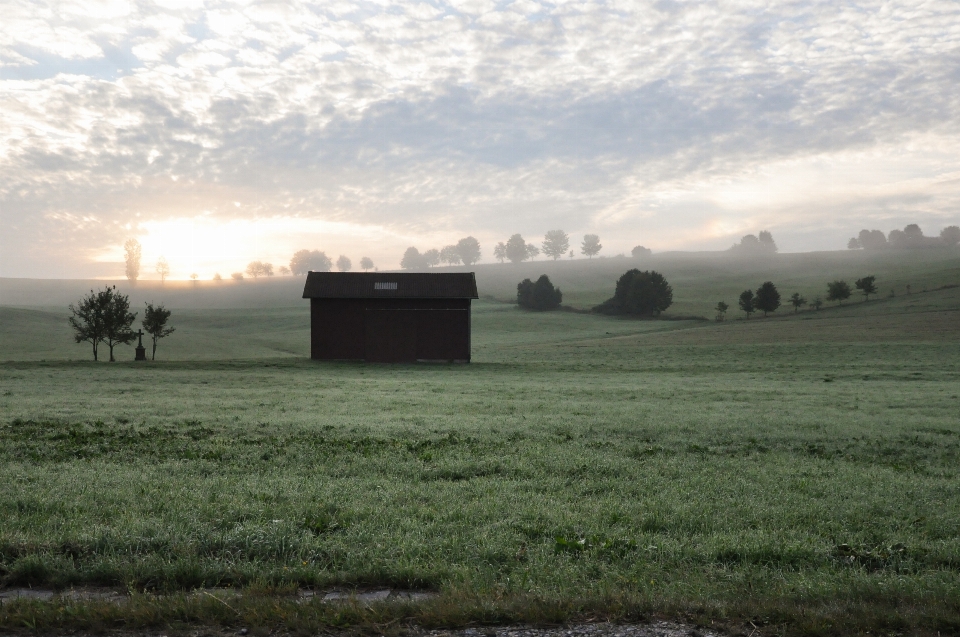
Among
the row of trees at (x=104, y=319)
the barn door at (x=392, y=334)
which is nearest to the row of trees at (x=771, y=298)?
the barn door at (x=392, y=334)

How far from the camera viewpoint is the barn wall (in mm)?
49000

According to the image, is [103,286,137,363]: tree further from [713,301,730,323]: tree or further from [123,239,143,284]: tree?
[123,239,143,284]: tree

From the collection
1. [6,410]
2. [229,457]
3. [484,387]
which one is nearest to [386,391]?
[484,387]

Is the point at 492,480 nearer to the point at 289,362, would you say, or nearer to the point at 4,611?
the point at 4,611

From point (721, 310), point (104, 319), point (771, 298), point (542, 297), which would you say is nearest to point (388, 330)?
point (104, 319)

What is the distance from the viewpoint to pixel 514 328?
Answer: 81062 millimetres

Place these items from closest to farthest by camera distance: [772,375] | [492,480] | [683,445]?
[492,480] → [683,445] → [772,375]

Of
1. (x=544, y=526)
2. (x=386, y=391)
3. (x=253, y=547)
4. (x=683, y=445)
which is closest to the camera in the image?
(x=253, y=547)

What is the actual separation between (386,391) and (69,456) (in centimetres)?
1539

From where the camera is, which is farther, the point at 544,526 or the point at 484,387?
the point at 484,387

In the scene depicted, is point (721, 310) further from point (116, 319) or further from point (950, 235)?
point (950, 235)

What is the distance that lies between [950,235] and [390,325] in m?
205

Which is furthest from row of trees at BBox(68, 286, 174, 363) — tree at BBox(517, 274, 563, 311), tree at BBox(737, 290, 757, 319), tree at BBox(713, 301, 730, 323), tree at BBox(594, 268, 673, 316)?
tree at BBox(737, 290, 757, 319)

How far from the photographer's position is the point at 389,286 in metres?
50.4
